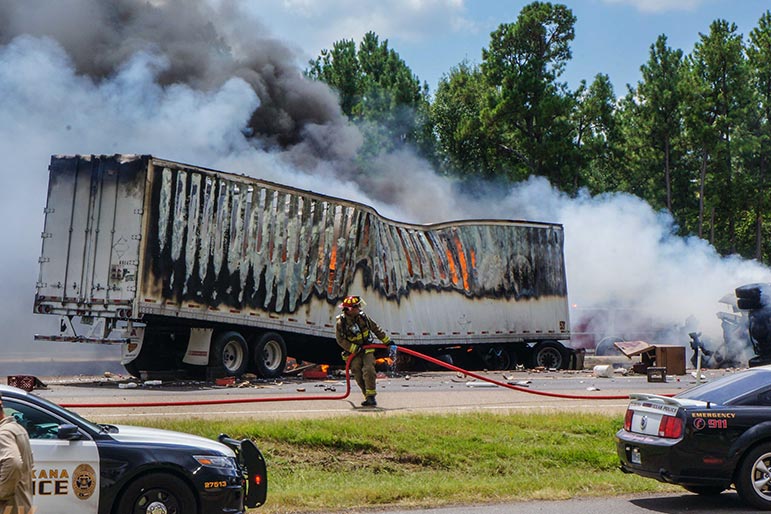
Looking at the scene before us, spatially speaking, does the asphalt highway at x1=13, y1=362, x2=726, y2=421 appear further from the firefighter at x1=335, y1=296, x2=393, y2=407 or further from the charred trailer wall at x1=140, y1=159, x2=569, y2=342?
the charred trailer wall at x1=140, y1=159, x2=569, y2=342

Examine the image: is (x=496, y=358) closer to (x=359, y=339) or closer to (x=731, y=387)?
(x=359, y=339)

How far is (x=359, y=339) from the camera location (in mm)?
13930

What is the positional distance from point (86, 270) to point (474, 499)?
33.6 ft

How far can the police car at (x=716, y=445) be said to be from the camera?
28.2ft

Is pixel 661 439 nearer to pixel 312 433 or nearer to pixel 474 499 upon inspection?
pixel 474 499

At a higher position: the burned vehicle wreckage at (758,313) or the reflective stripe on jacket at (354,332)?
the burned vehicle wreckage at (758,313)

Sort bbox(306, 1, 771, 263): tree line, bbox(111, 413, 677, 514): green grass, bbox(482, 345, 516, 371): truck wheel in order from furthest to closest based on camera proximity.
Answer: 1. bbox(306, 1, 771, 263): tree line
2. bbox(482, 345, 516, 371): truck wheel
3. bbox(111, 413, 677, 514): green grass

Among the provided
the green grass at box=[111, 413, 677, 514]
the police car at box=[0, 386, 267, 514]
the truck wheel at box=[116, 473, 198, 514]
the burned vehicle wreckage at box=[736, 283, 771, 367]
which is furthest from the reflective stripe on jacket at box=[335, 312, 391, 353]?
the burned vehicle wreckage at box=[736, 283, 771, 367]

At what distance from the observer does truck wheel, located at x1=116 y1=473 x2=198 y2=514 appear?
703 centimetres

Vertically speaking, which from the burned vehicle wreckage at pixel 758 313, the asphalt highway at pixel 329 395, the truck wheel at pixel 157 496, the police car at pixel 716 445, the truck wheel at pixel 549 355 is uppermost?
the burned vehicle wreckage at pixel 758 313

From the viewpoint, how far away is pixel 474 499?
941 cm

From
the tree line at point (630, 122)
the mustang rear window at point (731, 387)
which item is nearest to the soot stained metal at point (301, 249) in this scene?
the mustang rear window at point (731, 387)

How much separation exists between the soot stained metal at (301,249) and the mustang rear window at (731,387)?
1051 cm

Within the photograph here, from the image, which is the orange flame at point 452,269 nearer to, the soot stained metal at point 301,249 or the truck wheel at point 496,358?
the soot stained metal at point 301,249
